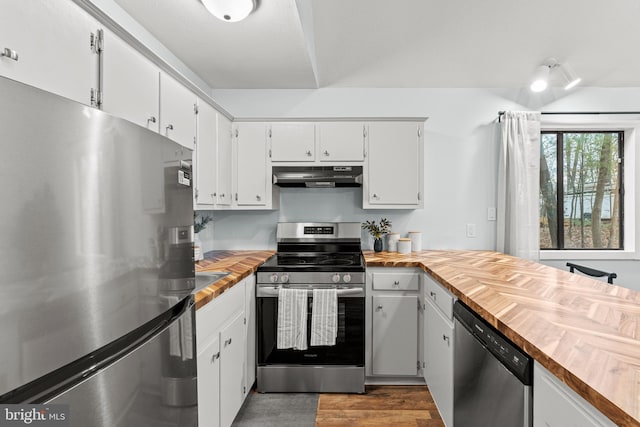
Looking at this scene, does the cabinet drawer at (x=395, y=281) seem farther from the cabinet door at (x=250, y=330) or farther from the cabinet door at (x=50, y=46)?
the cabinet door at (x=50, y=46)

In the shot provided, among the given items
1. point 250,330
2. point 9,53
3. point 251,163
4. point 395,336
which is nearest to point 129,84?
point 9,53

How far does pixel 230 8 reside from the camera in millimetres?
1719

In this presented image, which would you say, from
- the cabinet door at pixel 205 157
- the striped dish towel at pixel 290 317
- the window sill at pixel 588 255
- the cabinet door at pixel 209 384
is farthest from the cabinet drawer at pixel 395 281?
the window sill at pixel 588 255

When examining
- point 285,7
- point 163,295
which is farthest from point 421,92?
point 163,295

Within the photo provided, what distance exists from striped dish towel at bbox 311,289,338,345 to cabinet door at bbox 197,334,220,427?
754 millimetres

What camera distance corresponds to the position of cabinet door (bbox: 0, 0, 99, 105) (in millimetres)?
915

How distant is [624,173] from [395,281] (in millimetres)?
2510

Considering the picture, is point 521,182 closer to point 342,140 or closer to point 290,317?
point 342,140

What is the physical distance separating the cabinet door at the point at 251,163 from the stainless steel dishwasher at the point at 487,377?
5.92 feet

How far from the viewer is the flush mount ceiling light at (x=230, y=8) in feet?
5.51

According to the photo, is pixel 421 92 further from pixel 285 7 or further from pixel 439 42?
pixel 285 7

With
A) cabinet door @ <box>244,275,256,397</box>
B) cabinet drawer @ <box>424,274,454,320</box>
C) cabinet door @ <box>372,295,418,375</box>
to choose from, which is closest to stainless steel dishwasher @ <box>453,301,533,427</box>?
cabinet drawer @ <box>424,274,454,320</box>

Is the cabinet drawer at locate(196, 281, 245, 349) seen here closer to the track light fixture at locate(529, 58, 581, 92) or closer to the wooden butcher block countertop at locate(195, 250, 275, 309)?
the wooden butcher block countertop at locate(195, 250, 275, 309)

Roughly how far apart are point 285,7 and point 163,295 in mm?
1620
